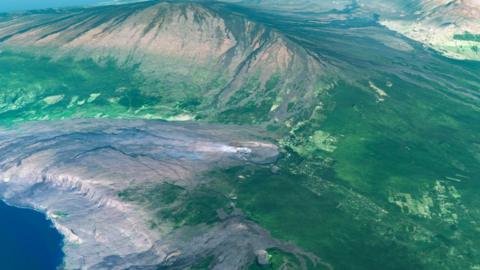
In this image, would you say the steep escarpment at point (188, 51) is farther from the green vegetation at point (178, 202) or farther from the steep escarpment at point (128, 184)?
the green vegetation at point (178, 202)

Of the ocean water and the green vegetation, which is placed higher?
the green vegetation

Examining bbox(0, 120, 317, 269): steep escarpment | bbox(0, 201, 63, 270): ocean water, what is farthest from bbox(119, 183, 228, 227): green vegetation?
bbox(0, 201, 63, 270): ocean water

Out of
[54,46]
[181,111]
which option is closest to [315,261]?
[181,111]

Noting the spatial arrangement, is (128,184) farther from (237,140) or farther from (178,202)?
(237,140)

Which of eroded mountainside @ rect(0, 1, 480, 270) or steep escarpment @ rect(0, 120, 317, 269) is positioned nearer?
steep escarpment @ rect(0, 120, 317, 269)

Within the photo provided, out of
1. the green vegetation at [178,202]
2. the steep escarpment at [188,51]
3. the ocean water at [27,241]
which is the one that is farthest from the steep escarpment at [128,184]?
the steep escarpment at [188,51]

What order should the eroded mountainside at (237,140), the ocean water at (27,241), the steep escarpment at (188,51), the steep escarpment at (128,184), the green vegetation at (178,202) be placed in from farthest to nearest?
1. the steep escarpment at (188,51)
2. the green vegetation at (178,202)
3. the eroded mountainside at (237,140)
4. the ocean water at (27,241)
5. the steep escarpment at (128,184)

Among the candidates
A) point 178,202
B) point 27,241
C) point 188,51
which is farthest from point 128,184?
point 188,51

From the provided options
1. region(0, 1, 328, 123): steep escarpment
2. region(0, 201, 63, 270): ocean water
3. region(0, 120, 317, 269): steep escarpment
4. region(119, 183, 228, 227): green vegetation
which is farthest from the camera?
region(0, 1, 328, 123): steep escarpment

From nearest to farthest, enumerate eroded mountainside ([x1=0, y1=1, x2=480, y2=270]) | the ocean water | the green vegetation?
the ocean water → eroded mountainside ([x1=0, y1=1, x2=480, y2=270]) → the green vegetation

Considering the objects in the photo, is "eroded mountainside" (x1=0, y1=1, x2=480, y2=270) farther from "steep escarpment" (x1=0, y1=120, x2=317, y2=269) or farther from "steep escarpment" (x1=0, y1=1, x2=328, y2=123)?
"steep escarpment" (x1=0, y1=1, x2=328, y2=123)
